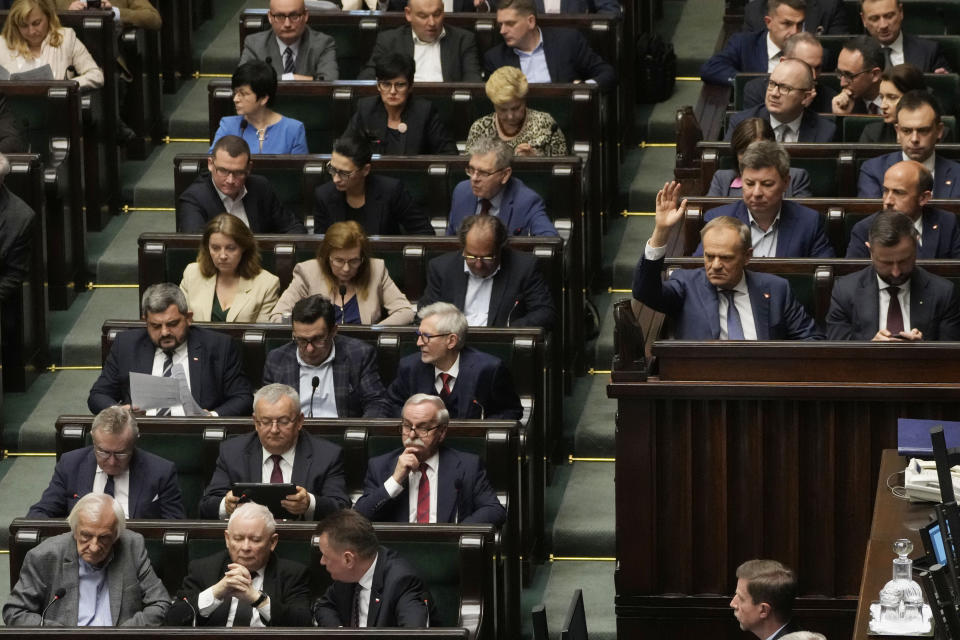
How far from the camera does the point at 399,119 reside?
733cm

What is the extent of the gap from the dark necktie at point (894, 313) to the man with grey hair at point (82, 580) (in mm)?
2064

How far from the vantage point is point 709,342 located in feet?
18.1

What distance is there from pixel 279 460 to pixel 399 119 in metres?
1.84

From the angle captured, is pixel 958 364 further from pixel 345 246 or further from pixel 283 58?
pixel 283 58

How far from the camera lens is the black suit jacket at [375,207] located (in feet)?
22.5

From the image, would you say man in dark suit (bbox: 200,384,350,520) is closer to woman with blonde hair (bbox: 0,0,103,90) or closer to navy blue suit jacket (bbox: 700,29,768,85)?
woman with blonde hair (bbox: 0,0,103,90)

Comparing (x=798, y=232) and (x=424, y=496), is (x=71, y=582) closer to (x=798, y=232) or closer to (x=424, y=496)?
(x=424, y=496)

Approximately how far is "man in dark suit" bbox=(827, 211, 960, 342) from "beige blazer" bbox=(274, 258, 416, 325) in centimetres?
139

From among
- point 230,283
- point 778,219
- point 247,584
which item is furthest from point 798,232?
point 247,584

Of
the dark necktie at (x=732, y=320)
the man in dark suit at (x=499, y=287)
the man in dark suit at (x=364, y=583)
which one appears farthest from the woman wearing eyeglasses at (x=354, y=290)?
the man in dark suit at (x=364, y=583)

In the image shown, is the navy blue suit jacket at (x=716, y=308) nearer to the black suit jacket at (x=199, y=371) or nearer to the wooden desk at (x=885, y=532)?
the wooden desk at (x=885, y=532)

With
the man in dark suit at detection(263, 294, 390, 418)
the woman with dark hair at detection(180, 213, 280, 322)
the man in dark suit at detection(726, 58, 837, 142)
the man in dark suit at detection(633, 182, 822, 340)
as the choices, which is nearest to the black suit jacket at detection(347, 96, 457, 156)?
the woman with dark hair at detection(180, 213, 280, 322)

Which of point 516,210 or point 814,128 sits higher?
point 814,128

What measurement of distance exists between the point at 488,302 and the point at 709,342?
110 cm
